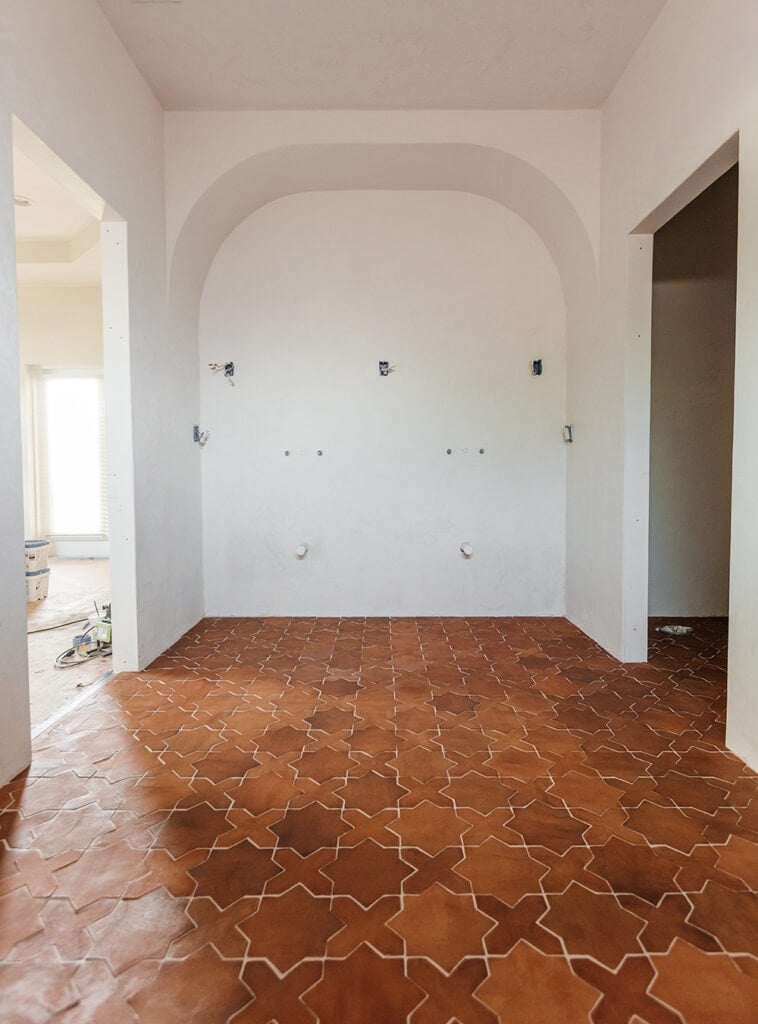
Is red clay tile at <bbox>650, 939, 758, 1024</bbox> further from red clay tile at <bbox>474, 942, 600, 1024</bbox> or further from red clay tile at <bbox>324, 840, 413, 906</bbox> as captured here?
red clay tile at <bbox>324, 840, 413, 906</bbox>

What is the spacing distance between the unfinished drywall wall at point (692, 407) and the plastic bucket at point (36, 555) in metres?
5.76

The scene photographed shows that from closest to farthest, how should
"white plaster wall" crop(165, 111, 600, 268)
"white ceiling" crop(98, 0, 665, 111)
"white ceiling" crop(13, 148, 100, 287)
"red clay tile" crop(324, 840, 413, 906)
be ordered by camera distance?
"red clay tile" crop(324, 840, 413, 906) < "white ceiling" crop(98, 0, 665, 111) < "white plaster wall" crop(165, 111, 600, 268) < "white ceiling" crop(13, 148, 100, 287)

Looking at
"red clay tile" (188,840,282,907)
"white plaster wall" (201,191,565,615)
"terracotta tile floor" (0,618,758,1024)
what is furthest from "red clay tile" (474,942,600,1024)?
"white plaster wall" (201,191,565,615)

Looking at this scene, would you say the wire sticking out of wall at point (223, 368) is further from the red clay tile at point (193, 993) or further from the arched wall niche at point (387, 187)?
the red clay tile at point (193, 993)

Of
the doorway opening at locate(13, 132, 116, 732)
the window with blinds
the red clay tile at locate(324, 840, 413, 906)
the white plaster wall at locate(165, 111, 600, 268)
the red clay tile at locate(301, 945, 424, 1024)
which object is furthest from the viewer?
the window with blinds

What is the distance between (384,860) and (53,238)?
7.44 meters

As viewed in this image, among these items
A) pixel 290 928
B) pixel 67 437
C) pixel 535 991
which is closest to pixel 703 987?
pixel 535 991

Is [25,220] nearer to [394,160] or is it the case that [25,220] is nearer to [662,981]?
[394,160]

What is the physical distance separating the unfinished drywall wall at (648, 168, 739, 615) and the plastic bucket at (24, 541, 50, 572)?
5.76 m

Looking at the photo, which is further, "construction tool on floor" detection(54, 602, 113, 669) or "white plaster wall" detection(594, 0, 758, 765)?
"construction tool on floor" detection(54, 602, 113, 669)

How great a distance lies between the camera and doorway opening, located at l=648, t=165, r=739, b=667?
4719 mm

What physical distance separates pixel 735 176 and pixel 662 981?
486 centimetres

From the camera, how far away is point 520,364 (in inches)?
197

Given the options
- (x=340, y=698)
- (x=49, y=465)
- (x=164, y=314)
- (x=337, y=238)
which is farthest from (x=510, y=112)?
(x=49, y=465)
